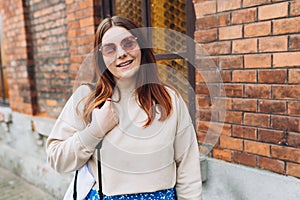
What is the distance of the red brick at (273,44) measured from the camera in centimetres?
176

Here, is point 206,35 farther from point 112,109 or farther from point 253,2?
point 112,109

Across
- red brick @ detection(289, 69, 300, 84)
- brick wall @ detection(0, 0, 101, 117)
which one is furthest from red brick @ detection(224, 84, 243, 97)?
brick wall @ detection(0, 0, 101, 117)

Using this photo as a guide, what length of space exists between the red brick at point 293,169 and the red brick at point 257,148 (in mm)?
130

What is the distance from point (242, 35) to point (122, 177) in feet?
3.85

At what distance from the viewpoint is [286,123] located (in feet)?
5.91

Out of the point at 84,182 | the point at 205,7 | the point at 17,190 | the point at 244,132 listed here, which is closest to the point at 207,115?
the point at 244,132

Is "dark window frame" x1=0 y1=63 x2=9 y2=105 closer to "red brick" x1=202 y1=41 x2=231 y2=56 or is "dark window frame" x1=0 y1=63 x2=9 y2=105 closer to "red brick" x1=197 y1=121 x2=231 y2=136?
"red brick" x1=197 y1=121 x2=231 y2=136

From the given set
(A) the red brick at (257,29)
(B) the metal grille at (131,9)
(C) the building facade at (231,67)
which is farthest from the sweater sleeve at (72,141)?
(B) the metal grille at (131,9)

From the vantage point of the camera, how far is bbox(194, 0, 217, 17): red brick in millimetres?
2080

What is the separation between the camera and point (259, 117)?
193 centimetres

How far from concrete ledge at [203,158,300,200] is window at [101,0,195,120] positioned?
1.60ft

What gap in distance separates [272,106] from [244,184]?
22.5 inches

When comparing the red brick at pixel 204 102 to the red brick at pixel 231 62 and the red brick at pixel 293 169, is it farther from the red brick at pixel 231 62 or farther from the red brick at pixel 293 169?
the red brick at pixel 293 169

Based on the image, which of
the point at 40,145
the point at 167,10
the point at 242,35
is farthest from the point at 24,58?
the point at 242,35
